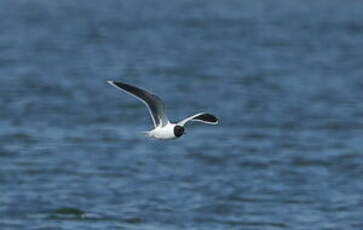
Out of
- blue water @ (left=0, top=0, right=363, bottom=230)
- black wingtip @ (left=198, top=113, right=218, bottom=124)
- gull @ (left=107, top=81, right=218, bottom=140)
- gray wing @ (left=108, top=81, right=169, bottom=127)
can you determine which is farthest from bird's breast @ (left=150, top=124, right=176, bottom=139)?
blue water @ (left=0, top=0, right=363, bottom=230)

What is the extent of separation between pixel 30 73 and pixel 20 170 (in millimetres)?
15016

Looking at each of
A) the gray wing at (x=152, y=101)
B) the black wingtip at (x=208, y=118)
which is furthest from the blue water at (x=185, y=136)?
the black wingtip at (x=208, y=118)

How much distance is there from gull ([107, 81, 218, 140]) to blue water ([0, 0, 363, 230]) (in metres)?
6.49

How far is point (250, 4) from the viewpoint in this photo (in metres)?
72.4

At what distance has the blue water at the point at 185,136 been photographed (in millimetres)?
20938

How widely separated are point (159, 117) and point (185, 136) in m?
14.0

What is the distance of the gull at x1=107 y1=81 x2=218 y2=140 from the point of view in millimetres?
12969

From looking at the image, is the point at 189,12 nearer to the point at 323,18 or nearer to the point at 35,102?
the point at 323,18

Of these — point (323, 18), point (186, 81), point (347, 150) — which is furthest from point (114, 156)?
point (323, 18)

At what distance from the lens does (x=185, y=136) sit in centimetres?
2730

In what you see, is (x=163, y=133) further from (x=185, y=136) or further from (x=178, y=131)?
(x=185, y=136)

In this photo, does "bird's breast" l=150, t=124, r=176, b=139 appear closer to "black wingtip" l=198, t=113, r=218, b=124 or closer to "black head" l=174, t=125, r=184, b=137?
"black head" l=174, t=125, r=184, b=137

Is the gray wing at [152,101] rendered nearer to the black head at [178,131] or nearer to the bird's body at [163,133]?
the bird's body at [163,133]

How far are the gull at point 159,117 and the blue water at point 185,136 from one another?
21.3 feet
